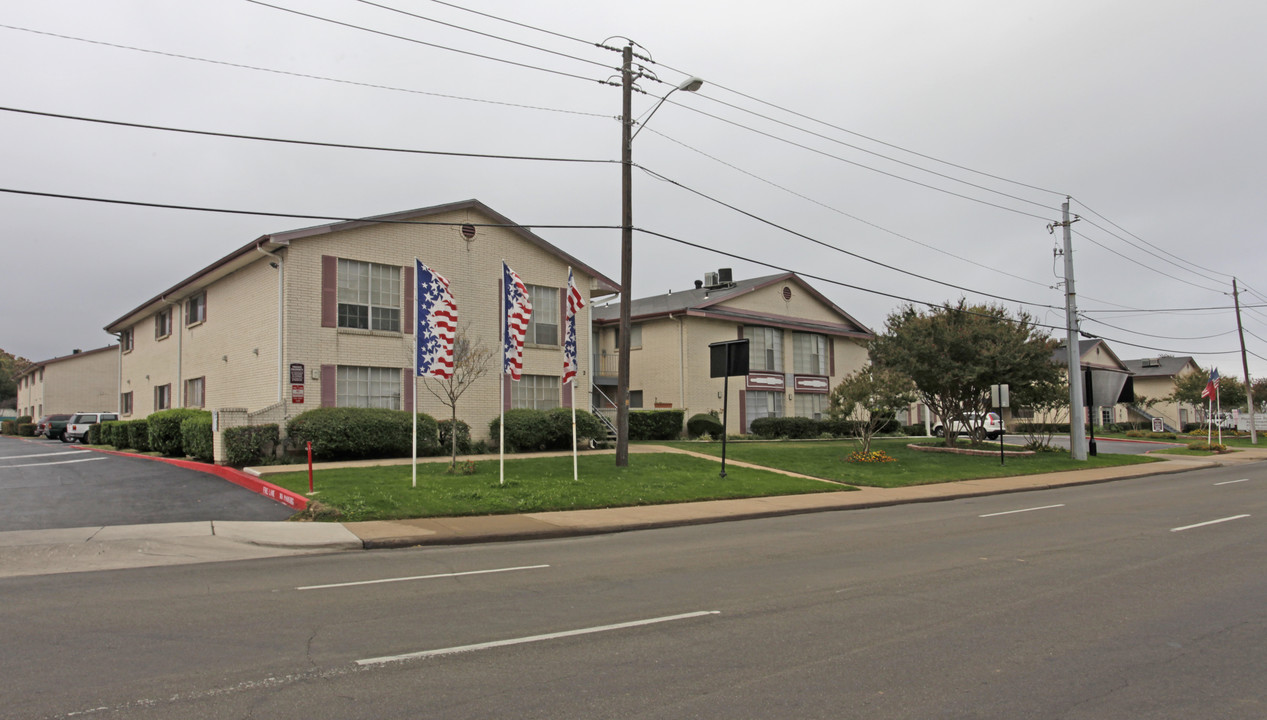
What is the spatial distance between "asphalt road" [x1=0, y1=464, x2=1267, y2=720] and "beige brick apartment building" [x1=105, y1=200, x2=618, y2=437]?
44.0 feet

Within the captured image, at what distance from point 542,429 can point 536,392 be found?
270cm

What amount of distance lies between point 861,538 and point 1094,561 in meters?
3.24

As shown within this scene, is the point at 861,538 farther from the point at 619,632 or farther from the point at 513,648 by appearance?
the point at 513,648

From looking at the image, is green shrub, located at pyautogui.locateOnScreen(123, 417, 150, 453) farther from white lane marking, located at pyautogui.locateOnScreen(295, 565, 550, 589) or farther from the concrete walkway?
white lane marking, located at pyautogui.locateOnScreen(295, 565, 550, 589)

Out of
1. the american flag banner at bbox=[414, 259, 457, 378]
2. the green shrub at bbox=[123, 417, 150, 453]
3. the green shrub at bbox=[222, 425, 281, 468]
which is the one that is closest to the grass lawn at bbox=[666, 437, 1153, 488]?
the american flag banner at bbox=[414, 259, 457, 378]

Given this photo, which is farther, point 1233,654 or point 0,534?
point 0,534

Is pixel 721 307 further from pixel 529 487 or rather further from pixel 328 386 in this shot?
pixel 529 487

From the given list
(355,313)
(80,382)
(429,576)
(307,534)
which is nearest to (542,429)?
(355,313)

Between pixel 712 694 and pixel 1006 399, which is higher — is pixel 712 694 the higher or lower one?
the lower one

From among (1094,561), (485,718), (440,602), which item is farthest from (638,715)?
(1094,561)

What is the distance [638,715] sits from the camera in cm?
459

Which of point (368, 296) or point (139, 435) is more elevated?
point (368, 296)

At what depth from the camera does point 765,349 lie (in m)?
37.8

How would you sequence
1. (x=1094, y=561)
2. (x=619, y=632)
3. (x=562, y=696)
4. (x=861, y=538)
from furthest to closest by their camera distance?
(x=861, y=538) < (x=1094, y=561) < (x=619, y=632) < (x=562, y=696)
